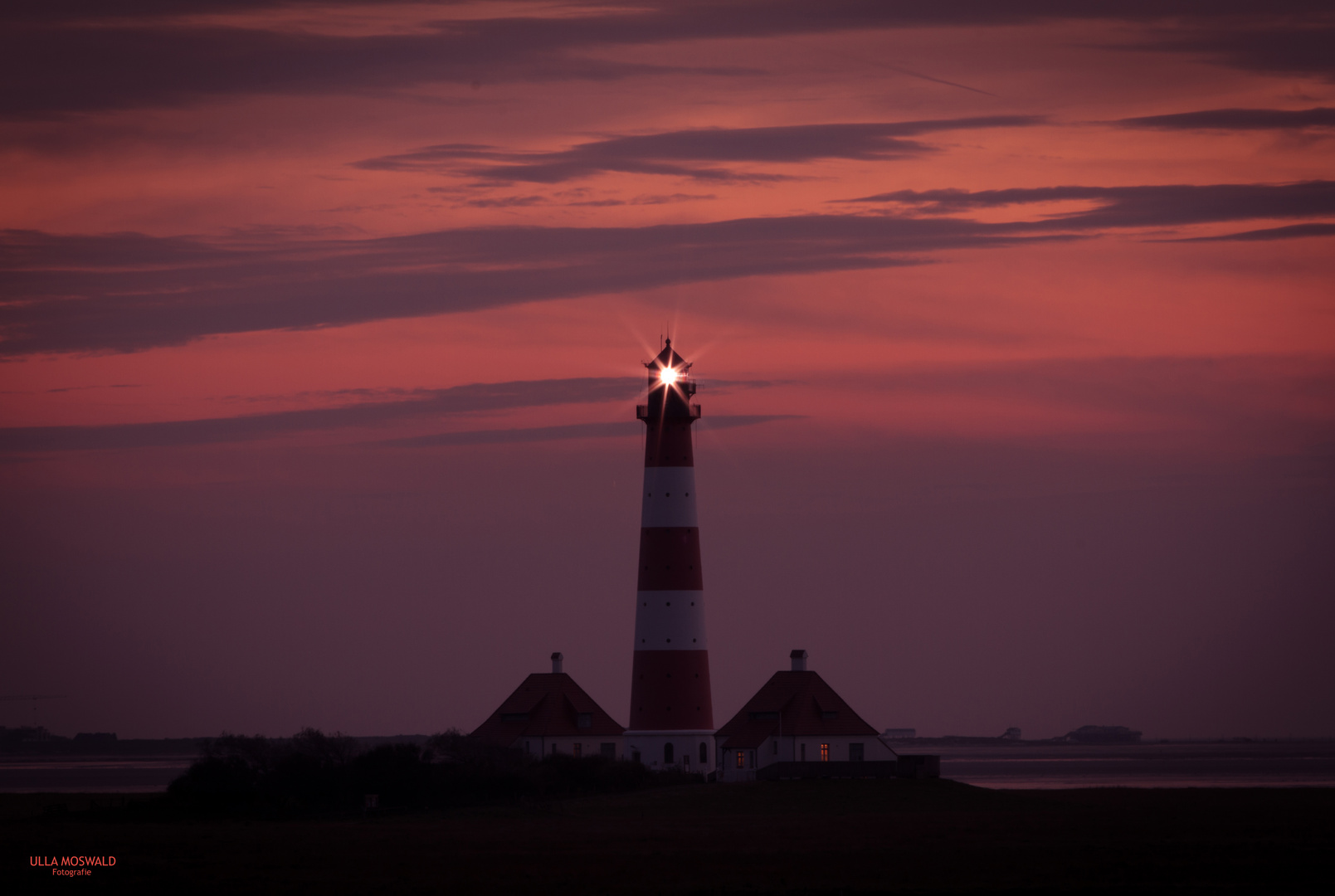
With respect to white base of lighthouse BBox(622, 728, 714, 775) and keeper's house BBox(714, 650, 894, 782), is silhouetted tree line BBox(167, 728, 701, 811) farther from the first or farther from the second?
keeper's house BBox(714, 650, 894, 782)

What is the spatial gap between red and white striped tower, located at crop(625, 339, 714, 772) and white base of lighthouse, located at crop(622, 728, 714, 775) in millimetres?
33

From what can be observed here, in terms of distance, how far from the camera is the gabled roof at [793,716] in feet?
235

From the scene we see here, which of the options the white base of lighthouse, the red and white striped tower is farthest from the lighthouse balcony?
the white base of lighthouse

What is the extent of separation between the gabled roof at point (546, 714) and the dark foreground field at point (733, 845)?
12.3 meters

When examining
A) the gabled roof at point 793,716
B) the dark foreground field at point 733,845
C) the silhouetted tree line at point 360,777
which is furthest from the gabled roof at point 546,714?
the dark foreground field at point 733,845

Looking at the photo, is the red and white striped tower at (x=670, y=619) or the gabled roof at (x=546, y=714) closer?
the red and white striped tower at (x=670, y=619)

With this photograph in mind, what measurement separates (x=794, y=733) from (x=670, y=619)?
27.6ft

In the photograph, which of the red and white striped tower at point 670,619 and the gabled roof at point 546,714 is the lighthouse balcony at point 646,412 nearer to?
the red and white striped tower at point 670,619

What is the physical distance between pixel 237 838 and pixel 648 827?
11.9 meters

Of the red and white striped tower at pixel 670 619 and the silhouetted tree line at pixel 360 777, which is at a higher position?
the red and white striped tower at pixel 670 619

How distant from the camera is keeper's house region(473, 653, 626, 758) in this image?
73812mm

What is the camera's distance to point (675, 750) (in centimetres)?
6775

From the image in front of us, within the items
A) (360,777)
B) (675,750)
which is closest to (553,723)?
(675,750)

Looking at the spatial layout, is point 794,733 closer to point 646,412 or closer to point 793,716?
point 793,716
